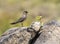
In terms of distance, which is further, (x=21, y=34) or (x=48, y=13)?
(x=48, y=13)

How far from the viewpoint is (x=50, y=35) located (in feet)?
38.9

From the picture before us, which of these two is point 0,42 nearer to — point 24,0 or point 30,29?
point 30,29

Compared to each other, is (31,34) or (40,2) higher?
(31,34)

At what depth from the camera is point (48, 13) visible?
97.6 ft

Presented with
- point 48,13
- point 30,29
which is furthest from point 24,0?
point 30,29

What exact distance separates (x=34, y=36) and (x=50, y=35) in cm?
44

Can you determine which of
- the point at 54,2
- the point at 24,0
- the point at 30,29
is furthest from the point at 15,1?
the point at 30,29

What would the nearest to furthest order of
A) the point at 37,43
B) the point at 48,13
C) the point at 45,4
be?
the point at 37,43 → the point at 48,13 → the point at 45,4

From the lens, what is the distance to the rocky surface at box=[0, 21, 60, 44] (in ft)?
38.7

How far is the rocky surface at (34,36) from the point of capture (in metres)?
11.8

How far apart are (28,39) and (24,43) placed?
0.15 meters

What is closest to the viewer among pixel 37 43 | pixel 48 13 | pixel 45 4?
pixel 37 43

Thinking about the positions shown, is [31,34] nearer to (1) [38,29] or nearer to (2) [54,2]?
(1) [38,29]

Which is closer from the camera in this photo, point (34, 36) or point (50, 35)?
point (50, 35)
